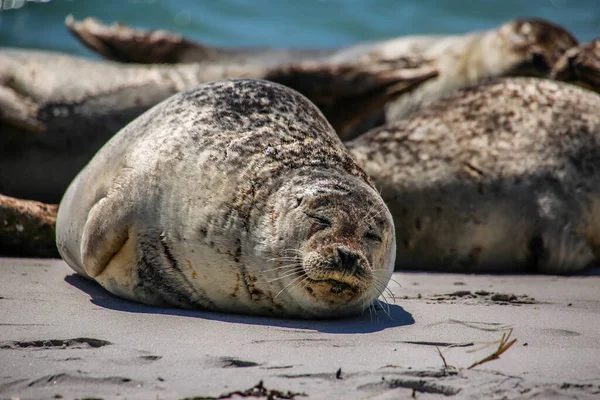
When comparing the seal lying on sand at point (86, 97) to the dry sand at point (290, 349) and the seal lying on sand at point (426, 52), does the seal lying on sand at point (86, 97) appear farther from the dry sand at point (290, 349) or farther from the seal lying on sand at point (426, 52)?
the dry sand at point (290, 349)

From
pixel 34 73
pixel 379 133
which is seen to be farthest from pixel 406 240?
pixel 34 73

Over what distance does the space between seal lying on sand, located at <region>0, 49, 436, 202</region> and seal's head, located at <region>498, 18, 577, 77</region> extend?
0.96 meters

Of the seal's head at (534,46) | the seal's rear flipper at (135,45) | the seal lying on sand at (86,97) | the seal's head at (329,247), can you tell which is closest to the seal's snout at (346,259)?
the seal's head at (329,247)

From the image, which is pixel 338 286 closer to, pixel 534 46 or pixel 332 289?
pixel 332 289

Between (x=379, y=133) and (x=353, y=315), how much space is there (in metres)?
2.47

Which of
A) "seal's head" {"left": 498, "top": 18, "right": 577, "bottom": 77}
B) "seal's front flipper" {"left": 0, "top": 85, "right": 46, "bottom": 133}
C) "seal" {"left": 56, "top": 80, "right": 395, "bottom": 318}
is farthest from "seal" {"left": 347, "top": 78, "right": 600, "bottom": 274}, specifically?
"seal's front flipper" {"left": 0, "top": 85, "right": 46, "bottom": 133}

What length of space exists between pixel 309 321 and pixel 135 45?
6925 mm

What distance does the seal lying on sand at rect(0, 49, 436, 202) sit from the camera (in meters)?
6.48

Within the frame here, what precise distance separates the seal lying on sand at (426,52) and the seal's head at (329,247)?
416 centimetres

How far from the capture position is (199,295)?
3643 millimetres

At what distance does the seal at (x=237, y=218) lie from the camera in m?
3.45

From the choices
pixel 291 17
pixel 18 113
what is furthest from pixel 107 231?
pixel 291 17

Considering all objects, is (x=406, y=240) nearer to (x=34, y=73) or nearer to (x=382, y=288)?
(x=382, y=288)

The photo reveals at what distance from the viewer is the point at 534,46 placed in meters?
7.99
